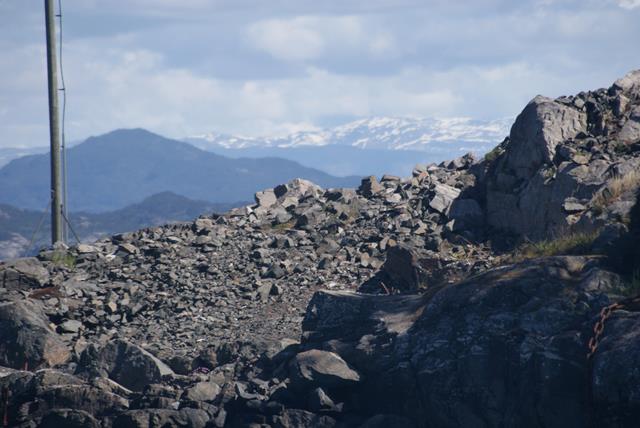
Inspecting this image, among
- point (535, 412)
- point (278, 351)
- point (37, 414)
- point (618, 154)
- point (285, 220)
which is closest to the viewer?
point (535, 412)

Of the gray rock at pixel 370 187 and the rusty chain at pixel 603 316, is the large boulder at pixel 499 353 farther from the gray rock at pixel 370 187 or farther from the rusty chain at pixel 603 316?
the gray rock at pixel 370 187

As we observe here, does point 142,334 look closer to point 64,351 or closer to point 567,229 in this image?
point 64,351

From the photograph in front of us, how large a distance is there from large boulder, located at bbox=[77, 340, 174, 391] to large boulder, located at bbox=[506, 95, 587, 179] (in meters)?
7.72

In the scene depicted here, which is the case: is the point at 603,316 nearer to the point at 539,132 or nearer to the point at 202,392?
the point at 202,392

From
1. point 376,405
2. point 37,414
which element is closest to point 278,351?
point 376,405

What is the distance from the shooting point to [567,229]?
13172mm

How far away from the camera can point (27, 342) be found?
13.2m

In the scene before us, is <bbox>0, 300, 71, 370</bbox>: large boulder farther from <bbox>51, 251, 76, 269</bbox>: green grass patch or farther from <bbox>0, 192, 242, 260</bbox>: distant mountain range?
<bbox>0, 192, 242, 260</bbox>: distant mountain range

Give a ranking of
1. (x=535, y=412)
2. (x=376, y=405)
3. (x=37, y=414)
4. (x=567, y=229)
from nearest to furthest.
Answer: (x=535, y=412), (x=376, y=405), (x=37, y=414), (x=567, y=229)

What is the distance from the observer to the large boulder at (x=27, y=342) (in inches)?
515

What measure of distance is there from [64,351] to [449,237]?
23.6ft

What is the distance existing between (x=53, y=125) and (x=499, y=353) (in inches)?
549

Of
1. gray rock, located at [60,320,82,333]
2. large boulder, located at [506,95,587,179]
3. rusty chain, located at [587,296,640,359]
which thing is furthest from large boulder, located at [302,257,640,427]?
large boulder, located at [506,95,587,179]

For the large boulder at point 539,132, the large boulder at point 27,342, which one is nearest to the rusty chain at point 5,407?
the large boulder at point 27,342
